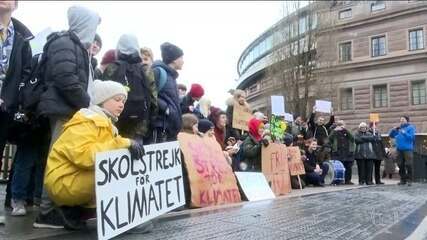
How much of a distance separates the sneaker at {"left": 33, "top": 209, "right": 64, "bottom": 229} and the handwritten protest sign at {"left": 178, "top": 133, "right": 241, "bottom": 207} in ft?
7.83

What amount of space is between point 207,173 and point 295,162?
4.29 m

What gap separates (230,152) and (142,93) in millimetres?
3587

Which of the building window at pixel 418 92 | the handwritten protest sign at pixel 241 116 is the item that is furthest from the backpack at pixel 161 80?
the building window at pixel 418 92

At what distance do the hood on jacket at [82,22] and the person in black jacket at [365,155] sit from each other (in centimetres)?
1091

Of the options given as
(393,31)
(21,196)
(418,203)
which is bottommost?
(418,203)

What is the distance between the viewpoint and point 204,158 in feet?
23.3

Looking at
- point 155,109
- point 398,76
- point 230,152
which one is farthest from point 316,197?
point 398,76

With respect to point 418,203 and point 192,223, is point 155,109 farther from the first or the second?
point 418,203

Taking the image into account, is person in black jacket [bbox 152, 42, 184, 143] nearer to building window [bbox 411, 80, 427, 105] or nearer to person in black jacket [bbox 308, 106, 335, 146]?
person in black jacket [bbox 308, 106, 335, 146]

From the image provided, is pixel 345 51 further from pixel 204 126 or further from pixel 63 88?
pixel 63 88

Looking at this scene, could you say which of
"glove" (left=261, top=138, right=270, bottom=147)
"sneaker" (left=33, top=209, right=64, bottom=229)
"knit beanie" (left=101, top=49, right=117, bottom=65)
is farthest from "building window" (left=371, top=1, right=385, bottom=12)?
"sneaker" (left=33, top=209, right=64, bottom=229)

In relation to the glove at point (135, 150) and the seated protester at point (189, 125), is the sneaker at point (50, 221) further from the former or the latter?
the seated protester at point (189, 125)

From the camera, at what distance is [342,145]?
1402cm

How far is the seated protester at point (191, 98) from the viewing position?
27.1 feet
